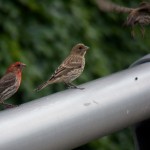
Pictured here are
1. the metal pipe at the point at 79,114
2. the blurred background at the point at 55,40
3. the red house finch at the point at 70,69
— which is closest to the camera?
the metal pipe at the point at 79,114

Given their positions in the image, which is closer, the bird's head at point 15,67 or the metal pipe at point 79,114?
the metal pipe at point 79,114

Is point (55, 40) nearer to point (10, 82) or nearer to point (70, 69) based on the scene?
point (70, 69)

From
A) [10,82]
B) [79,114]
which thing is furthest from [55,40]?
[79,114]

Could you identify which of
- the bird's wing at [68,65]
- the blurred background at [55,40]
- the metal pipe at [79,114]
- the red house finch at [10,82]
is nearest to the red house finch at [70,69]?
the bird's wing at [68,65]

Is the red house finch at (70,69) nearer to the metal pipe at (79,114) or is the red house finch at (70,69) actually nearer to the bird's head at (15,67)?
the bird's head at (15,67)

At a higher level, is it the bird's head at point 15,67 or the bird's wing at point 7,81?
the bird's head at point 15,67

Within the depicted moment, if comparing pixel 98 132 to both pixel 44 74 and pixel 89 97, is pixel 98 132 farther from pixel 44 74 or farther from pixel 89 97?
pixel 44 74

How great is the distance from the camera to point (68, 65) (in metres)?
5.66

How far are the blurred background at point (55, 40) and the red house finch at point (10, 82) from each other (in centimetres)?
63

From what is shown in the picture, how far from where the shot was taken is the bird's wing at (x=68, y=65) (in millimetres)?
5466

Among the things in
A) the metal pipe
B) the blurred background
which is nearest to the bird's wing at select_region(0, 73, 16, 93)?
the blurred background

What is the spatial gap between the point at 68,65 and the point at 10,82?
0.50m

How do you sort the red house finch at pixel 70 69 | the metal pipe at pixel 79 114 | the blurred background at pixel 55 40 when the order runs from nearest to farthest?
the metal pipe at pixel 79 114 → the red house finch at pixel 70 69 → the blurred background at pixel 55 40

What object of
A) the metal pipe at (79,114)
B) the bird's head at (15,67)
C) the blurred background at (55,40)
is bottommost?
the metal pipe at (79,114)
